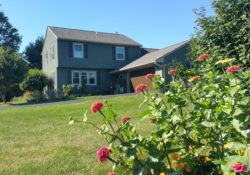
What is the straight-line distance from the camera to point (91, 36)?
102ft

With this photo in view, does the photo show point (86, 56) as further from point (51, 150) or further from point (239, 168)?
point (239, 168)

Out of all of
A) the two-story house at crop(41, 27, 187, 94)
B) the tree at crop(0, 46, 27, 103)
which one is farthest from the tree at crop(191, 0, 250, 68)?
the tree at crop(0, 46, 27, 103)

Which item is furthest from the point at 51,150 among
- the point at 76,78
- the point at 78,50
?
the point at 78,50

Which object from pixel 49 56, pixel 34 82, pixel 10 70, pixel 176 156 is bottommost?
pixel 176 156

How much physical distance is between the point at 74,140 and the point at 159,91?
3746mm

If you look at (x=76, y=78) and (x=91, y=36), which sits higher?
(x=91, y=36)

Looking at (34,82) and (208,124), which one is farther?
(34,82)

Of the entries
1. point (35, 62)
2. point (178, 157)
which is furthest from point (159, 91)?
point (35, 62)

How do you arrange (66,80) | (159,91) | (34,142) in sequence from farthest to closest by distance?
1. (66,80)
2. (34,142)
3. (159,91)

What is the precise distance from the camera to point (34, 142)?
6941 mm

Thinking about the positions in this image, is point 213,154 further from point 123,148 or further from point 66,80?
point 66,80

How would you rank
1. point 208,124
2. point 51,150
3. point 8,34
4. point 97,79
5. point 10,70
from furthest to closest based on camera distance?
point 8,34, point 97,79, point 10,70, point 51,150, point 208,124

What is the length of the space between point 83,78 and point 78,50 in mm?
2323

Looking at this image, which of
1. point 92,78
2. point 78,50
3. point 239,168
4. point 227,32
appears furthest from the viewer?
point 92,78
